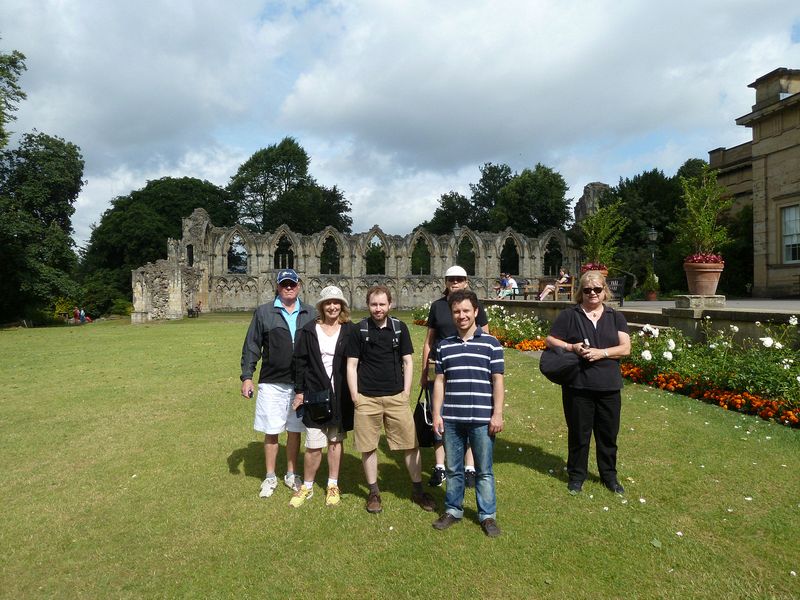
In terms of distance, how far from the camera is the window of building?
66.3ft

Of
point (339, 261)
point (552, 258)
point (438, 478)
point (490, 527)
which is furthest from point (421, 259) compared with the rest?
point (490, 527)

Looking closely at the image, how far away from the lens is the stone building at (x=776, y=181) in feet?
66.1

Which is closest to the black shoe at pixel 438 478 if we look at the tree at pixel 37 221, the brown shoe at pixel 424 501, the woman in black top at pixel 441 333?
the woman in black top at pixel 441 333

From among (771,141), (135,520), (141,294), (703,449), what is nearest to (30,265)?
(141,294)

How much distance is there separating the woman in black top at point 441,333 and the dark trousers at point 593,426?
2.91ft

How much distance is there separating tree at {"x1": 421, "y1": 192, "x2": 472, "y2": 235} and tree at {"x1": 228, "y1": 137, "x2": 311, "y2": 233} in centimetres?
1670

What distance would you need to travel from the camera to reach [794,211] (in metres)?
20.3

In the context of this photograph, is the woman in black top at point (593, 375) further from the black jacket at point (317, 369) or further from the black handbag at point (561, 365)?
the black jacket at point (317, 369)

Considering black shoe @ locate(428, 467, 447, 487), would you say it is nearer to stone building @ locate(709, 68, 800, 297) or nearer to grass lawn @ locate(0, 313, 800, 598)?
grass lawn @ locate(0, 313, 800, 598)

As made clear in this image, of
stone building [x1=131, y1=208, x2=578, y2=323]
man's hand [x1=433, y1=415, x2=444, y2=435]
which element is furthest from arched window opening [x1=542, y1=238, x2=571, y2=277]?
man's hand [x1=433, y1=415, x2=444, y2=435]

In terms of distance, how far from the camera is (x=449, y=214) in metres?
68.6

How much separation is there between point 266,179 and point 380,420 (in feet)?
195

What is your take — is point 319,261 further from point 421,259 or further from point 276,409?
point 276,409

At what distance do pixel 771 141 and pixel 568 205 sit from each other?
3596cm
